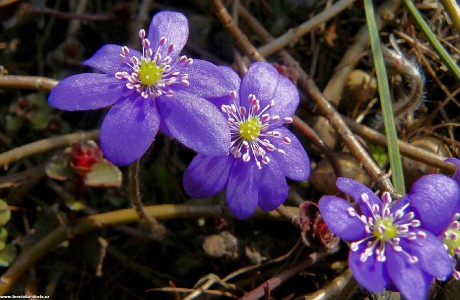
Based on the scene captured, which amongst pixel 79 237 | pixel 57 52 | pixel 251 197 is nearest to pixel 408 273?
pixel 251 197

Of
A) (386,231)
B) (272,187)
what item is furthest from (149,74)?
(386,231)

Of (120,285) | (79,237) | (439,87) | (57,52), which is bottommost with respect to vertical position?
(120,285)

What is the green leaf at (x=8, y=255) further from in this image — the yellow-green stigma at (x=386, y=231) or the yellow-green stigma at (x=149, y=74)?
the yellow-green stigma at (x=386, y=231)

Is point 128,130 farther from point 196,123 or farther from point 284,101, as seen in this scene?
point 284,101

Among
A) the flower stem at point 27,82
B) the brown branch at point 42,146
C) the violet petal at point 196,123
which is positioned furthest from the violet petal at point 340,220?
the flower stem at point 27,82

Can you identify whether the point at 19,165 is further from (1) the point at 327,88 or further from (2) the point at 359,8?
(2) the point at 359,8

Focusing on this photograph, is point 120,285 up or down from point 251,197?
down
